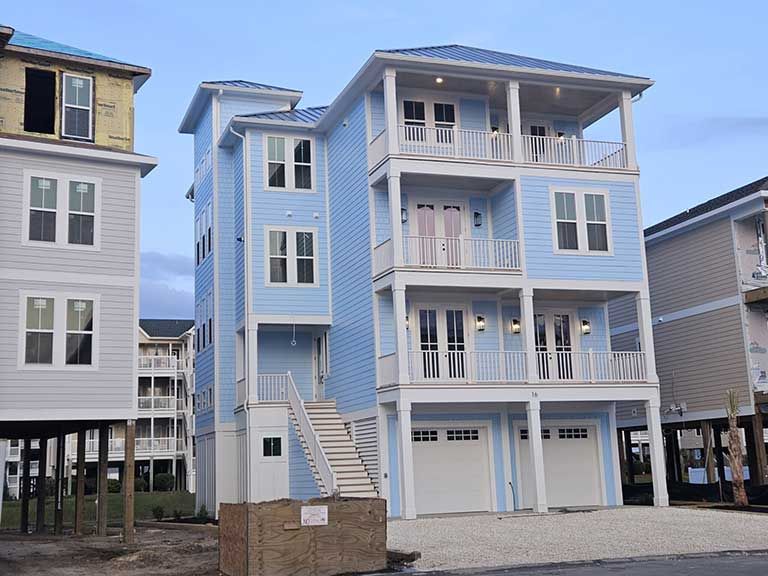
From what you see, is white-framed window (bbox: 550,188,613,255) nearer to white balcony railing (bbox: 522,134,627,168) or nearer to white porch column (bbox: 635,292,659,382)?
white balcony railing (bbox: 522,134,627,168)

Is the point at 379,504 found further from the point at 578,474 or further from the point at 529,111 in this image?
the point at 529,111

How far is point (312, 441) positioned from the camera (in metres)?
25.8

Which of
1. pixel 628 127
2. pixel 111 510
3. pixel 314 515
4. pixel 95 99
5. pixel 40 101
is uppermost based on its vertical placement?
pixel 628 127

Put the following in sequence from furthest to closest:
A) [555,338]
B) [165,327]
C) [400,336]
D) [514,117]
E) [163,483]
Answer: [165,327] → [163,483] → [555,338] → [514,117] → [400,336]

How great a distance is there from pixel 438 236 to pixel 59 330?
10785mm

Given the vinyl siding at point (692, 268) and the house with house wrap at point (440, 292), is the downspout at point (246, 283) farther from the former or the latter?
the vinyl siding at point (692, 268)

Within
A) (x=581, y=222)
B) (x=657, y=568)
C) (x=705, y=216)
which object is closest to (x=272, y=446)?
(x=581, y=222)

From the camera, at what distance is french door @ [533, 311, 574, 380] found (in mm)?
26969

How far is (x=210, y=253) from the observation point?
3294cm

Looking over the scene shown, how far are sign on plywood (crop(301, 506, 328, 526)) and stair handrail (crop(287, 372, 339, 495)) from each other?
27.9 ft

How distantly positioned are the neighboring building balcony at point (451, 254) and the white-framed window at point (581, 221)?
140cm

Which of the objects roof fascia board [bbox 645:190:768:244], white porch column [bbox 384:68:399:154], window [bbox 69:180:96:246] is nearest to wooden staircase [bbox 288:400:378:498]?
white porch column [bbox 384:68:399:154]

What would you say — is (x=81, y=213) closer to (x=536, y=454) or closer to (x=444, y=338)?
(x=444, y=338)

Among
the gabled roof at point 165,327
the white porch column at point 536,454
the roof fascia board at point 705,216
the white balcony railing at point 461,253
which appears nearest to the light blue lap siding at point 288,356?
the white balcony railing at point 461,253
